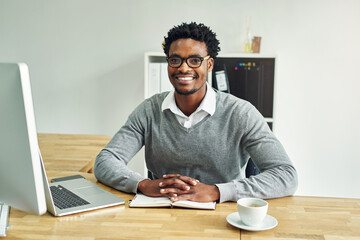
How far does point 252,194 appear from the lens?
5.28 ft

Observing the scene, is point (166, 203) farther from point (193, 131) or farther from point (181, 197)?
point (193, 131)

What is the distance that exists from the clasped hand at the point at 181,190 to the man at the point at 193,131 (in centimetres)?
22

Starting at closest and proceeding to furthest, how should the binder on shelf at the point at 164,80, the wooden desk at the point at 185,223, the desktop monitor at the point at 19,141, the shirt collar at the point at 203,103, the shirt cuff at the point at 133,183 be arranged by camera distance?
the desktop monitor at the point at 19,141 → the wooden desk at the point at 185,223 → the shirt cuff at the point at 133,183 → the shirt collar at the point at 203,103 → the binder on shelf at the point at 164,80

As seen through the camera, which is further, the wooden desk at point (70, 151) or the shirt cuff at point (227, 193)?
→ the wooden desk at point (70, 151)

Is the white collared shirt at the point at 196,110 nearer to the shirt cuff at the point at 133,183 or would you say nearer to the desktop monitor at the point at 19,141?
the shirt cuff at the point at 133,183

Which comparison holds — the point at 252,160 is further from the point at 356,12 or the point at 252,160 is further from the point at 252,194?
the point at 356,12

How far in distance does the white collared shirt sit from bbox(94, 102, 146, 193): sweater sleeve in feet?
0.46

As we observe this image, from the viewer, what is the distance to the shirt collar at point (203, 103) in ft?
6.51

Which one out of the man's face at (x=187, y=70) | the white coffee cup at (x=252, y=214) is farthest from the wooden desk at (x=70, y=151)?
the white coffee cup at (x=252, y=214)

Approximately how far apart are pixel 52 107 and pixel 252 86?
1880 millimetres

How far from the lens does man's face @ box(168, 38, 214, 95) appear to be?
6.53 ft

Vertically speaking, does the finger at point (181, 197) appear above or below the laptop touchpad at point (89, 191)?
above

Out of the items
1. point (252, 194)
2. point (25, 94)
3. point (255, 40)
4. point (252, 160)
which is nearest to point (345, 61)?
point (255, 40)

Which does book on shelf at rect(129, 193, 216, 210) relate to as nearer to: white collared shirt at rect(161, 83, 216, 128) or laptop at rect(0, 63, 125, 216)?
laptop at rect(0, 63, 125, 216)
